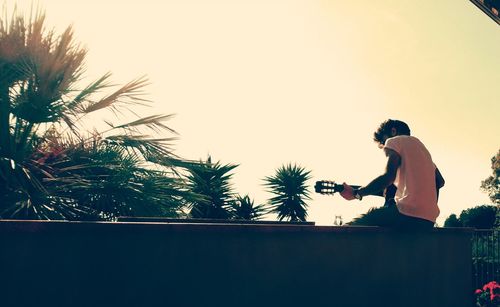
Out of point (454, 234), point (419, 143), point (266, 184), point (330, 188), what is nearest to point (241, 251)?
point (330, 188)

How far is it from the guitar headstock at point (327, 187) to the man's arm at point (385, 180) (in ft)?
0.15

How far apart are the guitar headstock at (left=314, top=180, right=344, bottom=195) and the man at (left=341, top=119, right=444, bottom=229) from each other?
0.15 ft

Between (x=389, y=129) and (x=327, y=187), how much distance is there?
66 cm

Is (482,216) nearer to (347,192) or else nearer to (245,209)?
(245,209)

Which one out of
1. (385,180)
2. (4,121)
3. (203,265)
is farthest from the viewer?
(4,121)

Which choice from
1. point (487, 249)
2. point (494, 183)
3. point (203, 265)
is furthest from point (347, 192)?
point (494, 183)

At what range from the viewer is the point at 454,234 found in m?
3.56

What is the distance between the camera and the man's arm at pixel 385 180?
3.22 meters

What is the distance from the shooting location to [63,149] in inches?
211

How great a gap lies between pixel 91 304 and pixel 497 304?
5888 mm

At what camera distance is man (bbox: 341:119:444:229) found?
3.23m

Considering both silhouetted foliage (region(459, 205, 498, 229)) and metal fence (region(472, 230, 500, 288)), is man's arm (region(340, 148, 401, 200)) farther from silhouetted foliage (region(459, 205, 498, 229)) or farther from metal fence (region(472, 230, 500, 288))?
silhouetted foliage (region(459, 205, 498, 229))

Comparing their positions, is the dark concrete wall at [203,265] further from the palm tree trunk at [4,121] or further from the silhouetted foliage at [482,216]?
the silhouetted foliage at [482,216]

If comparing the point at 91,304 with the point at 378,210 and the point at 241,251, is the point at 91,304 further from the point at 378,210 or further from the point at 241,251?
the point at 378,210
